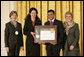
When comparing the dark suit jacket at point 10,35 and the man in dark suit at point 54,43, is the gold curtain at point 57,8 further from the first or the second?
the dark suit jacket at point 10,35

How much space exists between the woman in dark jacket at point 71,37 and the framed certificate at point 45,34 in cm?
26

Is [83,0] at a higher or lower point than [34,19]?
higher

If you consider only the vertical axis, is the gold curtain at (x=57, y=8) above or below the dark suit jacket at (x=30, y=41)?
above

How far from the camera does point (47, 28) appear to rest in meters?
4.39

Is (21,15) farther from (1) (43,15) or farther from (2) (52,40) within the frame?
(2) (52,40)

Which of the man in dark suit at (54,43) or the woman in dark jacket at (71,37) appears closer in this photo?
the man in dark suit at (54,43)

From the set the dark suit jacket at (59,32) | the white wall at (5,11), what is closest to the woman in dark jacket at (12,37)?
the dark suit jacket at (59,32)

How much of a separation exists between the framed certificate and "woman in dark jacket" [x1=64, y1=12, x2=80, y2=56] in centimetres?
26

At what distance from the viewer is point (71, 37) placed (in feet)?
14.2

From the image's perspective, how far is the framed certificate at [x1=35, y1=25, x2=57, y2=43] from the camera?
4.32 metres

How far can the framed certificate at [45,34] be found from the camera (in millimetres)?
4320

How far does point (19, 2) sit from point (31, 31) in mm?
2166

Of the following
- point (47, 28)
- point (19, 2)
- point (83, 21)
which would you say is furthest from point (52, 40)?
point (19, 2)

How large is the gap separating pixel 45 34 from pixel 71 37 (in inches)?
20.2
